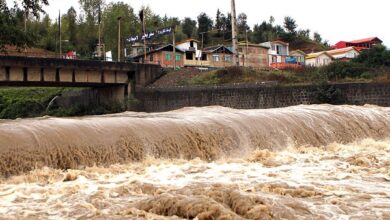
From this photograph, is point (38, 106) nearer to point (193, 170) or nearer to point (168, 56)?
point (168, 56)

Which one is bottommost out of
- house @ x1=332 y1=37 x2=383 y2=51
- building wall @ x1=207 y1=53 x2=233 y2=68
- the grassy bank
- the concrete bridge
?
the grassy bank

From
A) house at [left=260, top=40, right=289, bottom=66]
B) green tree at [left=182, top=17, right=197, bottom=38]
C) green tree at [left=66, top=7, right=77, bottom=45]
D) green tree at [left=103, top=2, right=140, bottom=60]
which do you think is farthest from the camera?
green tree at [left=182, top=17, right=197, bottom=38]

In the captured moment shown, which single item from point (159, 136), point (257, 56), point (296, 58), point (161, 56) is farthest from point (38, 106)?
point (296, 58)

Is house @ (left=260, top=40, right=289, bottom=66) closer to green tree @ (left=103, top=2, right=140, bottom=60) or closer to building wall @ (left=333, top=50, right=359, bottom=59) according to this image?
building wall @ (left=333, top=50, right=359, bottom=59)

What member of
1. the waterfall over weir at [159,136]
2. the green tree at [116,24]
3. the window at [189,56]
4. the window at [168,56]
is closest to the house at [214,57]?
the window at [189,56]

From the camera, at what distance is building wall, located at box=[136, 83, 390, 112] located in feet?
94.9

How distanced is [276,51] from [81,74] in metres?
51.8

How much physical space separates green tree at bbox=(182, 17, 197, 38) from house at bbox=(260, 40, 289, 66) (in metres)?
30.8

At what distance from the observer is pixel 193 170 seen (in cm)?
1196

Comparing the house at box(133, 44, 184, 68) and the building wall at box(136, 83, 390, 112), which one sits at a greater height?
the house at box(133, 44, 184, 68)

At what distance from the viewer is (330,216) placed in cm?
763

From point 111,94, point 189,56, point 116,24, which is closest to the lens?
point 111,94

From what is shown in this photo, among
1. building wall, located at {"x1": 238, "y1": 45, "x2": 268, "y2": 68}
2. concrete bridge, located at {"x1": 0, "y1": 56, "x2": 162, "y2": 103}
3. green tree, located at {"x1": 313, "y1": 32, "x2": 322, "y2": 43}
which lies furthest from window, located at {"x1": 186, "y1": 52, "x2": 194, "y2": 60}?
green tree, located at {"x1": 313, "y1": 32, "x2": 322, "y2": 43}

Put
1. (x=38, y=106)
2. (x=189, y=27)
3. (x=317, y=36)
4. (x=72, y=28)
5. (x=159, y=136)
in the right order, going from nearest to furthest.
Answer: (x=159, y=136) < (x=38, y=106) < (x=72, y=28) < (x=189, y=27) < (x=317, y=36)
